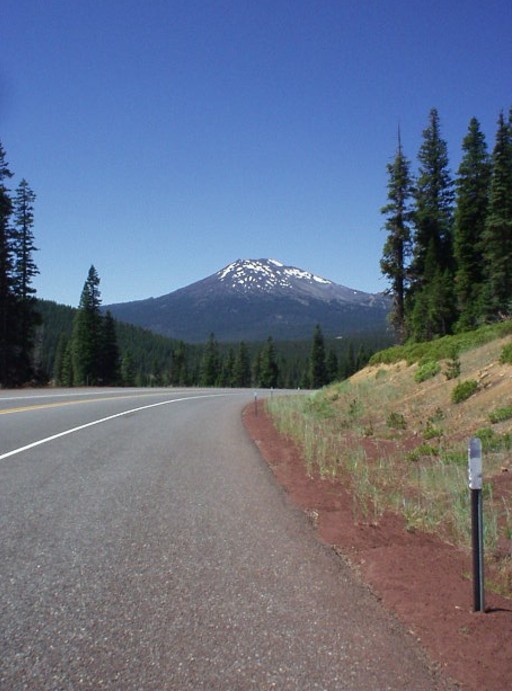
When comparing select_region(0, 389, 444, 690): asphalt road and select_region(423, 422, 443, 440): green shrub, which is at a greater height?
select_region(423, 422, 443, 440): green shrub

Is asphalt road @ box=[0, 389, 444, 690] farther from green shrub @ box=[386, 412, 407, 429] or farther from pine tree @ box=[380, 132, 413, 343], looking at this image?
pine tree @ box=[380, 132, 413, 343]

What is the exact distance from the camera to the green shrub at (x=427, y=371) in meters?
18.2

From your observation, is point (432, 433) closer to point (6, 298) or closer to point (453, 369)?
point (453, 369)

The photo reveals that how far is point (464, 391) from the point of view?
1412 centimetres

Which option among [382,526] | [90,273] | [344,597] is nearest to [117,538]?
[344,597]

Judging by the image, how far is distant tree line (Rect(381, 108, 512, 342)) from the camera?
36.5 meters

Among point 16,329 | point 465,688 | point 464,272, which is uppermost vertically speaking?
point 464,272

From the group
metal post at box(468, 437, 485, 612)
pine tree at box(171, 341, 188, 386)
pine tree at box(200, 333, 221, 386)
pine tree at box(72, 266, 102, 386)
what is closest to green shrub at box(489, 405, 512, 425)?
metal post at box(468, 437, 485, 612)

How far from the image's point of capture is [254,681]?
10.4 feet

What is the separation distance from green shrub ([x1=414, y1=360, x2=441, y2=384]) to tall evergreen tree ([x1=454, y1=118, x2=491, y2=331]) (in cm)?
1879

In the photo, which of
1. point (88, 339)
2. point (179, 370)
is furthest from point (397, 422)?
point (179, 370)

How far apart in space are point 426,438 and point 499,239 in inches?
1106

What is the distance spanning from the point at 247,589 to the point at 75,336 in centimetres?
5954

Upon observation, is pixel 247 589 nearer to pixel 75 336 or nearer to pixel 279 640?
pixel 279 640
